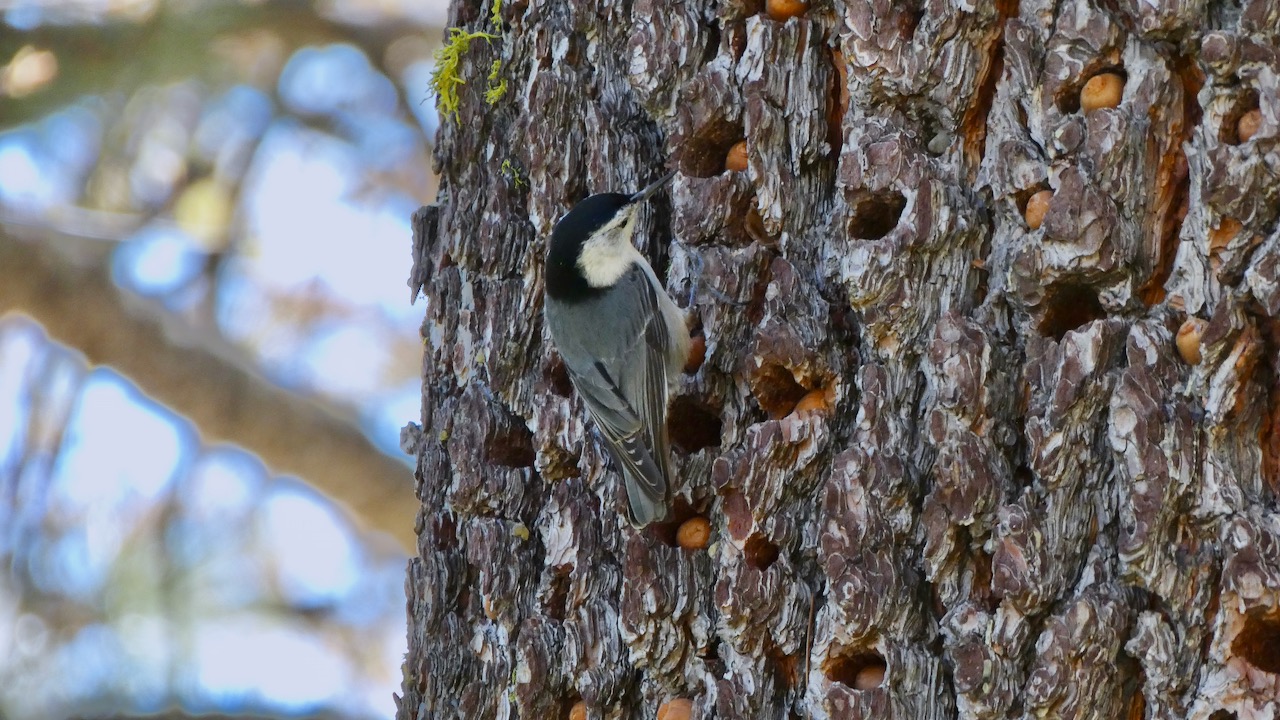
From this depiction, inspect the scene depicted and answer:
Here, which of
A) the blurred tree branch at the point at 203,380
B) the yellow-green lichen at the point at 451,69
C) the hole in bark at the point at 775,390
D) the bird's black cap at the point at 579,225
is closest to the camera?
the hole in bark at the point at 775,390

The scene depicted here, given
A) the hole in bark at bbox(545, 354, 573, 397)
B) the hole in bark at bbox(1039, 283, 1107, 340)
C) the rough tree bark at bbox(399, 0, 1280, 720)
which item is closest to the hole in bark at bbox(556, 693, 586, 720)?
the rough tree bark at bbox(399, 0, 1280, 720)

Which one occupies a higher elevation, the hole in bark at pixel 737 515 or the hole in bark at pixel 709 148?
the hole in bark at pixel 709 148

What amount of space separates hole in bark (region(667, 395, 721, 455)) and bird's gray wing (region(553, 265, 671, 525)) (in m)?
0.03

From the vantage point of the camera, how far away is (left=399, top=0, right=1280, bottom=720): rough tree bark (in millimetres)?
1631

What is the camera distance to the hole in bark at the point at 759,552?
1.97 m

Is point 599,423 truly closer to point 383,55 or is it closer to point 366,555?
point 366,555

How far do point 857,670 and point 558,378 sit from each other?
816mm

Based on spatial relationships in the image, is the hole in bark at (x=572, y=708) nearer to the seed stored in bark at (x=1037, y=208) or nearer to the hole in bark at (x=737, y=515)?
the hole in bark at (x=737, y=515)

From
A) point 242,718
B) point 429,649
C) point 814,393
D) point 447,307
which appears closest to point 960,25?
point 814,393

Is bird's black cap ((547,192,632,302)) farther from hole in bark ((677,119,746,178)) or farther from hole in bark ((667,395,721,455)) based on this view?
hole in bark ((667,395,721,455))

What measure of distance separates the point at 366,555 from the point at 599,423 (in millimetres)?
2114

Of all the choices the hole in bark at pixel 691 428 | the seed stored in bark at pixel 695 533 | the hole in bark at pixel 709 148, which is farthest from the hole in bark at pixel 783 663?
the hole in bark at pixel 709 148

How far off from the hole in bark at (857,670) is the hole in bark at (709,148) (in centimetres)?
85

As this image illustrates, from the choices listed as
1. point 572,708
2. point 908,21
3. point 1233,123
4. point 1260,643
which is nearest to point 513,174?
point 908,21
